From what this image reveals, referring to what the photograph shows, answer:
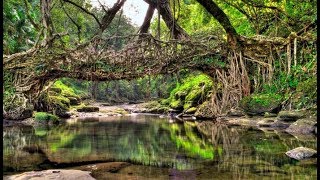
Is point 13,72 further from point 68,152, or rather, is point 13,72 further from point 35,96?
point 68,152

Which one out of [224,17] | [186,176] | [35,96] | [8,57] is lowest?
[186,176]

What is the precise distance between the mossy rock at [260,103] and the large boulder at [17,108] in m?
9.64

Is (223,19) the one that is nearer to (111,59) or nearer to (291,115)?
(291,115)

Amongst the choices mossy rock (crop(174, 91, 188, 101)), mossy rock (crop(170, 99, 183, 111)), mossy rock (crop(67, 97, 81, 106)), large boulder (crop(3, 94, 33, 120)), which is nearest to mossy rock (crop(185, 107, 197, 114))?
mossy rock (crop(170, 99, 183, 111))

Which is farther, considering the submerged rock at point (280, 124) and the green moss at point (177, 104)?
the green moss at point (177, 104)

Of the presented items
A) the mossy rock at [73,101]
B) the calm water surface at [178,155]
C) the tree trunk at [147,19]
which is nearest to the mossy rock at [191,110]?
the tree trunk at [147,19]

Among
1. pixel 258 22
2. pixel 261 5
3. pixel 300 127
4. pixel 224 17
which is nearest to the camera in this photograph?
pixel 300 127

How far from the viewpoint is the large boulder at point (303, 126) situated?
11078 millimetres

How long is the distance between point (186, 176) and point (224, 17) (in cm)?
932

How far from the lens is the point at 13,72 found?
47.4 feet

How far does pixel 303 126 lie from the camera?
11.3 metres

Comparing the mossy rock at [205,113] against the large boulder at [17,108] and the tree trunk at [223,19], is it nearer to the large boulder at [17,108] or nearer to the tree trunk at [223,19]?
the tree trunk at [223,19]

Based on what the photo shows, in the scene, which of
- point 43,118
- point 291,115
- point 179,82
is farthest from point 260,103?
point 43,118

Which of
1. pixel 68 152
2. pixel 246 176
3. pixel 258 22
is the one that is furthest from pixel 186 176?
pixel 258 22
